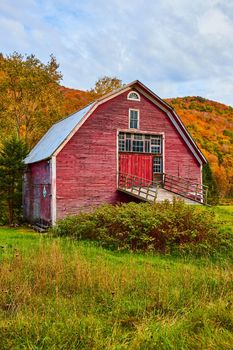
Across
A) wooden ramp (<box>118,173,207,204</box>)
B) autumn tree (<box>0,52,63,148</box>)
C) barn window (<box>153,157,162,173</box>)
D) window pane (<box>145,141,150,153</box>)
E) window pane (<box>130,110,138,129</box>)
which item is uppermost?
autumn tree (<box>0,52,63,148</box>)

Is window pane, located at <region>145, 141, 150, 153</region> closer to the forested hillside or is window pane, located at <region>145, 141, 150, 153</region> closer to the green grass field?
the green grass field

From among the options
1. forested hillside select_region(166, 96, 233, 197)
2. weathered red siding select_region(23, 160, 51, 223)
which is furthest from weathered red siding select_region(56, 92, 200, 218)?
forested hillside select_region(166, 96, 233, 197)

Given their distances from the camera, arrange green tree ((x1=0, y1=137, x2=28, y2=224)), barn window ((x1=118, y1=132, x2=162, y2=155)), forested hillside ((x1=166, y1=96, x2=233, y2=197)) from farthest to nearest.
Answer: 1. forested hillside ((x1=166, y1=96, x2=233, y2=197))
2. green tree ((x1=0, y1=137, x2=28, y2=224))
3. barn window ((x1=118, y1=132, x2=162, y2=155))

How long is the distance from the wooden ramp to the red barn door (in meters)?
0.42

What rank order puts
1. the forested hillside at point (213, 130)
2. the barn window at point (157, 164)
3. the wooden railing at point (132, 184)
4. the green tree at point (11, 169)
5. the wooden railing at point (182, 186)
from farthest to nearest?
the forested hillside at point (213, 130), the green tree at point (11, 169), the barn window at point (157, 164), the wooden railing at point (182, 186), the wooden railing at point (132, 184)

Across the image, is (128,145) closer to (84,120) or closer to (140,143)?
(140,143)

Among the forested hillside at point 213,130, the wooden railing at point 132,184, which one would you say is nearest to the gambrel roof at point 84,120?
the wooden railing at point 132,184

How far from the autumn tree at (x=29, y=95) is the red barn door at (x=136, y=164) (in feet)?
47.2

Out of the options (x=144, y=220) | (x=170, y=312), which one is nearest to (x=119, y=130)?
(x=144, y=220)

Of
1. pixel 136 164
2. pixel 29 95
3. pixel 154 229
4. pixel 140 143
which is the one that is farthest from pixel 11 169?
pixel 29 95

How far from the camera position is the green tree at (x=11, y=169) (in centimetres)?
2239

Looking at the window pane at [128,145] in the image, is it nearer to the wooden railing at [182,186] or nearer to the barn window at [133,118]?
the barn window at [133,118]

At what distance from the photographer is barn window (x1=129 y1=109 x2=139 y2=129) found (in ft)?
69.8

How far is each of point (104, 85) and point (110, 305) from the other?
39360 millimetres
